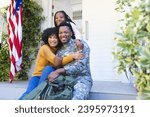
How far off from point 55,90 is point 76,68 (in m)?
0.34

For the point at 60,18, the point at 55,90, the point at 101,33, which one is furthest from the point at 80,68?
the point at 101,33

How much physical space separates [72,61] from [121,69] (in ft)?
4.83

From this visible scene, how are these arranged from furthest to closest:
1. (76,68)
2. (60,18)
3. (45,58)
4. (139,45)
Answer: (60,18)
(45,58)
(76,68)
(139,45)

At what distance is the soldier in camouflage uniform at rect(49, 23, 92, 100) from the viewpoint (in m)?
3.17

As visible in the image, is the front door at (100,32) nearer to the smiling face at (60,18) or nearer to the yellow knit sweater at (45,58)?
the smiling face at (60,18)

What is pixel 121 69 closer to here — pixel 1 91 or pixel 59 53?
pixel 59 53

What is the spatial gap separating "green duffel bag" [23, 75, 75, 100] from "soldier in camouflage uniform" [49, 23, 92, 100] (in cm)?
6

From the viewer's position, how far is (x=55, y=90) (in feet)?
10.4

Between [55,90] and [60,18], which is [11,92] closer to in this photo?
[60,18]

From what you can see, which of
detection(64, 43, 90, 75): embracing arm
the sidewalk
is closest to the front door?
the sidewalk

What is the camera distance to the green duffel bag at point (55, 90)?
3.06 metres

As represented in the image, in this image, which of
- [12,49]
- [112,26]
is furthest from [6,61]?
[112,26]

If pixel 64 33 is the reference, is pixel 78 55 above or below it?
below

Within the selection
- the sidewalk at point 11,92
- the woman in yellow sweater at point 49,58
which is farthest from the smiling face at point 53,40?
the sidewalk at point 11,92
